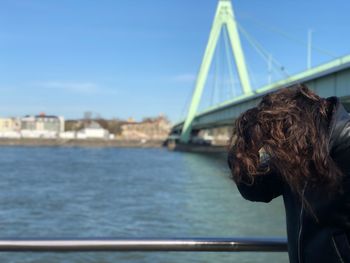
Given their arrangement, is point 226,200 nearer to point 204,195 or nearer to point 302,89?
point 204,195

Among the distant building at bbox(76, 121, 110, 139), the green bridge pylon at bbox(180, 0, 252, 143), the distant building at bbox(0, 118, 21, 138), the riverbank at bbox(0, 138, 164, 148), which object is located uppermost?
the green bridge pylon at bbox(180, 0, 252, 143)

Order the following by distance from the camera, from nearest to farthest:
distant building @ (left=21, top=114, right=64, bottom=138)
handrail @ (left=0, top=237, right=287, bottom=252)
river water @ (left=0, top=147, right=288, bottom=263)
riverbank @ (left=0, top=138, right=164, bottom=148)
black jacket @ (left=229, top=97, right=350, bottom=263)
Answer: black jacket @ (left=229, top=97, right=350, bottom=263)
handrail @ (left=0, top=237, right=287, bottom=252)
river water @ (left=0, top=147, right=288, bottom=263)
riverbank @ (left=0, top=138, right=164, bottom=148)
distant building @ (left=21, top=114, right=64, bottom=138)

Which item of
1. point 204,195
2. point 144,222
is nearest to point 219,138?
point 204,195

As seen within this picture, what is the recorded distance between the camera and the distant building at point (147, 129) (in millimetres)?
104125

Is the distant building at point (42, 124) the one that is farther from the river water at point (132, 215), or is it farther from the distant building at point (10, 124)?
the river water at point (132, 215)

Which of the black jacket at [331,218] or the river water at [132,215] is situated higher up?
the black jacket at [331,218]

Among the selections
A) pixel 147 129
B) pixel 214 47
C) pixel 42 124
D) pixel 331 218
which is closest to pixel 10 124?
pixel 42 124

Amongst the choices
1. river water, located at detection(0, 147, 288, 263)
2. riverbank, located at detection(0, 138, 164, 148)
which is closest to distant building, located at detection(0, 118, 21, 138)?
riverbank, located at detection(0, 138, 164, 148)

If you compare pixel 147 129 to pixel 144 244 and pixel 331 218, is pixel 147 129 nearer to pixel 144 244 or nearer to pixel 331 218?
pixel 144 244

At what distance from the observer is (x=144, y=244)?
1.53 m

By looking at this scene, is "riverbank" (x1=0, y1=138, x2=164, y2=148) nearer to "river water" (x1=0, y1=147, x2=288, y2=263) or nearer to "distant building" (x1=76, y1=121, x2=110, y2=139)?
"distant building" (x1=76, y1=121, x2=110, y2=139)

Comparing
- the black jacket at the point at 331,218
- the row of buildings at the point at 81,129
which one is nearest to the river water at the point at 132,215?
the black jacket at the point at 331,218

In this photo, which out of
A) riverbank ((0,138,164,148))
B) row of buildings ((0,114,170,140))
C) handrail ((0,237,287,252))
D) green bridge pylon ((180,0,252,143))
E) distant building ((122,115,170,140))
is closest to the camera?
handrail ((0,237,287,252))

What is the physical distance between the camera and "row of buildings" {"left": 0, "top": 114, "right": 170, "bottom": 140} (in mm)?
98375
